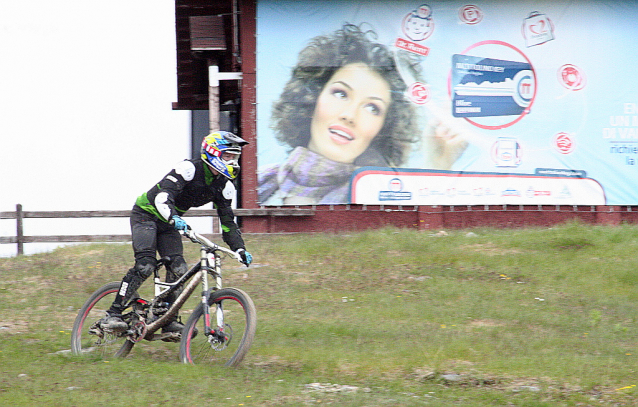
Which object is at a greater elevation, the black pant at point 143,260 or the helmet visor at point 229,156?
the helmet visor at point 229,156

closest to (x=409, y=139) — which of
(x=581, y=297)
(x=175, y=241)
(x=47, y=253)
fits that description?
(x=581, y=297)

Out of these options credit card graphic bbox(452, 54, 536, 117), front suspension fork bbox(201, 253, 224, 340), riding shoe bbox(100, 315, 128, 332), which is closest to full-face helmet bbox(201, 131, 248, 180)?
front suspension fork bbox(201, 253, 224, 340)

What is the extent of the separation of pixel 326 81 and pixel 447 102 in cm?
274

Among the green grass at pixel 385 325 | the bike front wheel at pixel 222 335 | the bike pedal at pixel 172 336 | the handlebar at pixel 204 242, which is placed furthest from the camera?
the bike pedal at pixel 172 336

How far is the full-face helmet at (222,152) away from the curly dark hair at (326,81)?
354 inches

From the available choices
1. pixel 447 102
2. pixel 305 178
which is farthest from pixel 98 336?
pixel 447 102

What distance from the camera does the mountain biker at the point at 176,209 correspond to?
21.2 feet

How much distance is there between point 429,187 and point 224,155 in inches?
385

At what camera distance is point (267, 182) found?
611 inches

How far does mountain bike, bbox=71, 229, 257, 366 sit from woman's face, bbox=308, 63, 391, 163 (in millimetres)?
9032

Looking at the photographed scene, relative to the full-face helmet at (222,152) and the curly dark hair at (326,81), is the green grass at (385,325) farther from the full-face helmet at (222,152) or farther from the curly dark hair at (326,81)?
the curly dark hair at (326,81)

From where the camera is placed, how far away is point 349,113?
15570 mm

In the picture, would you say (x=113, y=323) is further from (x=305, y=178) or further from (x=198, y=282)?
(x=305, y=178)

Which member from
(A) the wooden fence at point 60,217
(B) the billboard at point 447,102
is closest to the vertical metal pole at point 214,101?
(B) the billboard at point 447,102
